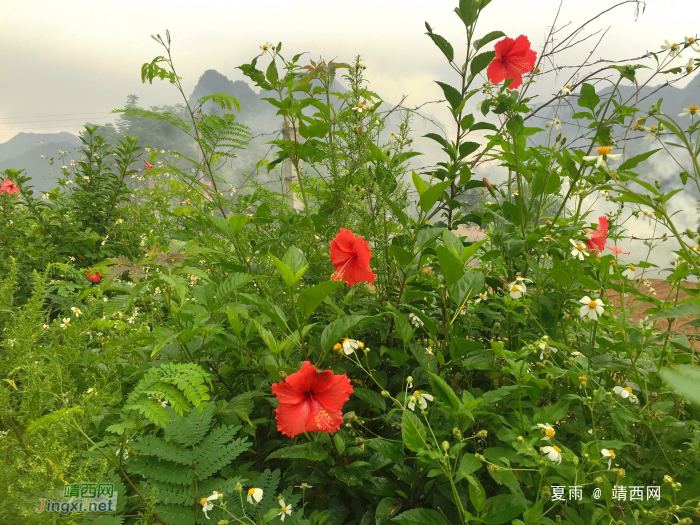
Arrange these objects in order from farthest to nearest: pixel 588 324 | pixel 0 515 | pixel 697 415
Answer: pixel 588 324 → pixel 697 415 → pixel 0 515

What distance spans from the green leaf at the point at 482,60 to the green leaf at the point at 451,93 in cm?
8

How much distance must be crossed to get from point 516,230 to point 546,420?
52 cm

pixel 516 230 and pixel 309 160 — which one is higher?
pixel 309 160

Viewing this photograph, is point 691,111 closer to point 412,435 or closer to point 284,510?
point 412,435

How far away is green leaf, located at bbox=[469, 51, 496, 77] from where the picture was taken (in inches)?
50.5

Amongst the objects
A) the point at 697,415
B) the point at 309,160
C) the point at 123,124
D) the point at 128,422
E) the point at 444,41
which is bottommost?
the point at 697,415

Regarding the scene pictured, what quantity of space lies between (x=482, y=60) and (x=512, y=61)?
0.12 m

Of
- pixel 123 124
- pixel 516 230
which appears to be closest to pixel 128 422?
pixel 516 230

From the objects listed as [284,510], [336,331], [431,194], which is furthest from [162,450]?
[431,194]

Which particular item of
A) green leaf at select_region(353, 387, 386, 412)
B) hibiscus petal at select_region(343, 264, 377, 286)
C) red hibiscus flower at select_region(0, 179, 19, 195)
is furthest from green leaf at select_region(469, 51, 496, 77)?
red hibiscus flower at select_region(0, 179, 19, 195)

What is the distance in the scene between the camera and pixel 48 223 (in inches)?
117

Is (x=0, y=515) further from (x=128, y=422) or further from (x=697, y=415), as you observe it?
(x=697, y=415)

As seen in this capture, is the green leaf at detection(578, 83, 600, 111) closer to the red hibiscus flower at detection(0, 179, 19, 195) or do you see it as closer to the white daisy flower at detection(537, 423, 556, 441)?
the white daisy flower at detection(537, 423, 556, 441)

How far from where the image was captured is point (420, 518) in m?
0.79
